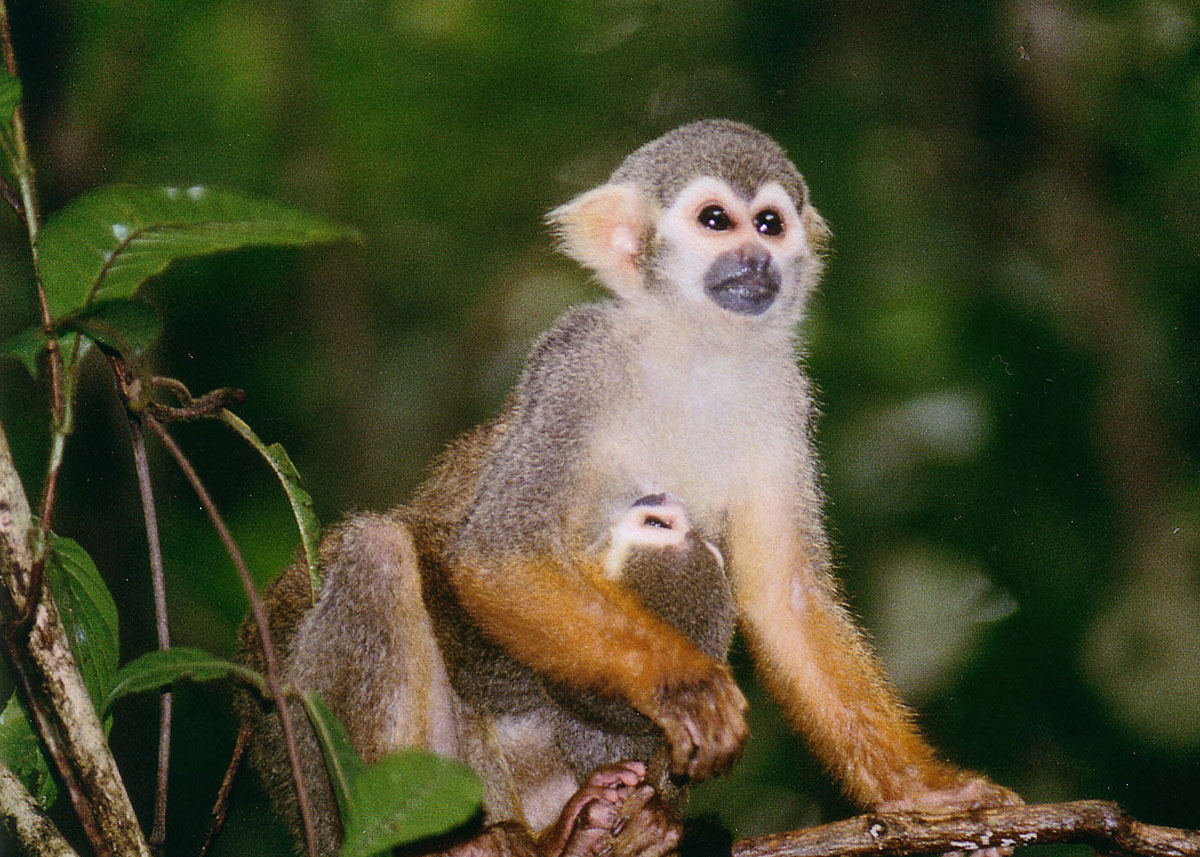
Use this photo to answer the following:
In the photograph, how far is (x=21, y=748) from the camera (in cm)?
210

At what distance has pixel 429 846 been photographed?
2.40m

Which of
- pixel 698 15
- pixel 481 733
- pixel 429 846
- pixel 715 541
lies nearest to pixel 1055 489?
pixel 715 541

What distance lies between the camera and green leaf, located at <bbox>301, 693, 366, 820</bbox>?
163 centimetres

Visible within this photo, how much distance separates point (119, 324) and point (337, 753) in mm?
794

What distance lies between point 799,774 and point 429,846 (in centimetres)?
239

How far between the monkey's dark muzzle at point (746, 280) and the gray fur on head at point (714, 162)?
160mm

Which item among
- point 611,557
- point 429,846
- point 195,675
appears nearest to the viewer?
point 195,675

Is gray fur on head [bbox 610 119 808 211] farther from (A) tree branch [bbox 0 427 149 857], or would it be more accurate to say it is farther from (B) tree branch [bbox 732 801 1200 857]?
(A) tree branch [bbox 0 427 149 857]

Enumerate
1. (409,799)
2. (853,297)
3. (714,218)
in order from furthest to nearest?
(853,297), (714,218), (409,799)

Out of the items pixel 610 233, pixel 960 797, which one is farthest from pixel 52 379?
pixel 960 797

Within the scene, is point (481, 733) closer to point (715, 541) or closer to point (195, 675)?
point (715, 541)

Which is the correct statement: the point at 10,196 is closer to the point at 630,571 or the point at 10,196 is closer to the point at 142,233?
the point at 142,233

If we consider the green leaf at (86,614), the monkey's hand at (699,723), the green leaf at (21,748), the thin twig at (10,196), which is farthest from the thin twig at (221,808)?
the thin twig at (10,196)

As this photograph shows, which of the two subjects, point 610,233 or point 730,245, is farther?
point 610,233
